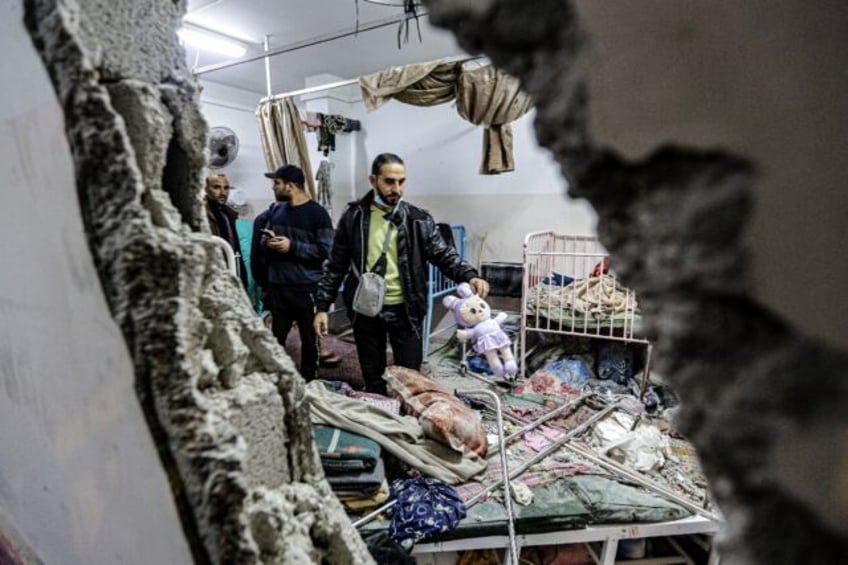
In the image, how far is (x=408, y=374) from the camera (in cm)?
210

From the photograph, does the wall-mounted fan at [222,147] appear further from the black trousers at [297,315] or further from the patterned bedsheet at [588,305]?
the patterned bedsheet at [588,305]

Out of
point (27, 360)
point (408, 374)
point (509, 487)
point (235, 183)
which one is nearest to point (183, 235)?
point (27, 360)

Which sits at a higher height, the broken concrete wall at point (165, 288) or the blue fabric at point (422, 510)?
the broken concrete wall at point (165, 288)

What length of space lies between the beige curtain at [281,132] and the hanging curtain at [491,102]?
53.1 inches

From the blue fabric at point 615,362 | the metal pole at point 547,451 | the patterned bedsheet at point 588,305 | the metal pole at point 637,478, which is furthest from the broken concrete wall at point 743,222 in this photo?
the blue fabric at point 615,362

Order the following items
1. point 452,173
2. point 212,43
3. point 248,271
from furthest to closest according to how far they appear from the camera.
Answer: point 452,173, point 212,43, point 248,271

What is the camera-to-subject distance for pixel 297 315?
8.68 ft

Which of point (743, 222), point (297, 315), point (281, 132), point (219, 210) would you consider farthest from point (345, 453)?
point (281, 132)

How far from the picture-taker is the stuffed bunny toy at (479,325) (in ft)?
7.99

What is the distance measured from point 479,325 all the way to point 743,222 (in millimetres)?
2269

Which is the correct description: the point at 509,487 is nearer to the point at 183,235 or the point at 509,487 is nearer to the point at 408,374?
the point at 408,374

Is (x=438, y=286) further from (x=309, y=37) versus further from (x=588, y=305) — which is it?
(x=309, y=37)

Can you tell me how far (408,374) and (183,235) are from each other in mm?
1633

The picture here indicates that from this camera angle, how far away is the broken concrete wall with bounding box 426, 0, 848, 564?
0.23m
